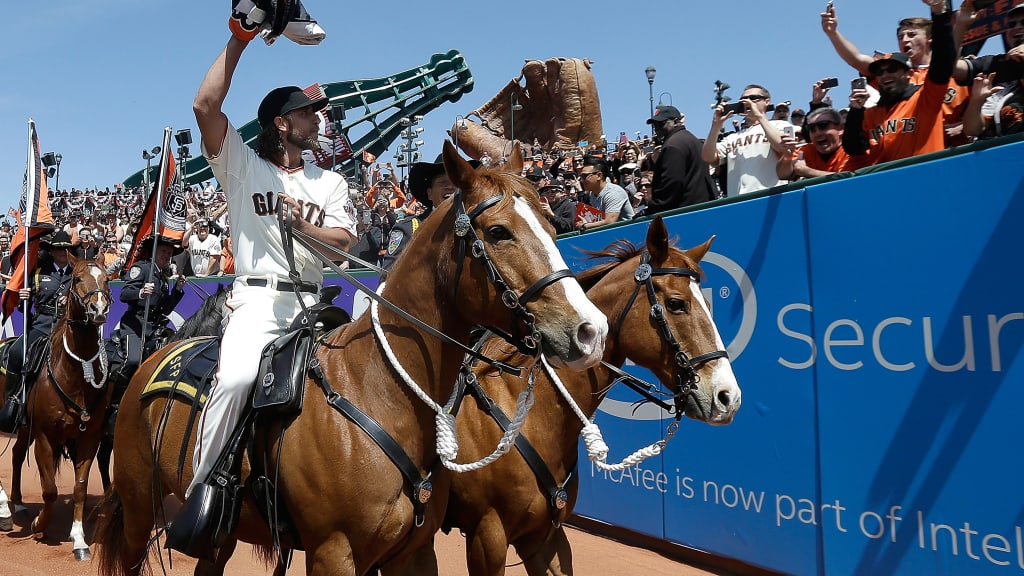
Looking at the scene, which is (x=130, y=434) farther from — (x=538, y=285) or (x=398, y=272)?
(x=538, y=285)

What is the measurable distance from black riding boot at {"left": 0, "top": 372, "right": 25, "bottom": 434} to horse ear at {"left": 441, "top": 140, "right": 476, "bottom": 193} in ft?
23.4

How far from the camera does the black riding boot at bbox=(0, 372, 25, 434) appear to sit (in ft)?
25.3

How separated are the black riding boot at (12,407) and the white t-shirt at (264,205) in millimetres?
5926

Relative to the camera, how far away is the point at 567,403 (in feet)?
13.8

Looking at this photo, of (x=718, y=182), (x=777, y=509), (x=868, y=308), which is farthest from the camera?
(x=718, y=182)

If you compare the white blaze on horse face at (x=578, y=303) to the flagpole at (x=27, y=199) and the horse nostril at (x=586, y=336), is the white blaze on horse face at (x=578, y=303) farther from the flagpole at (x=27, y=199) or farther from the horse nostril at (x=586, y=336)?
the flagpole at (x=27, y=199)

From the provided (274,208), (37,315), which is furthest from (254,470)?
(37,315)

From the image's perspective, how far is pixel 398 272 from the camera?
2.99 m

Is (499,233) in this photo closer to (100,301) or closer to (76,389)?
(100,301)

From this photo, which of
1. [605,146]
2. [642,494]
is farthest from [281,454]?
[605,146]

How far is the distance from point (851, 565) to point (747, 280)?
1.99 m

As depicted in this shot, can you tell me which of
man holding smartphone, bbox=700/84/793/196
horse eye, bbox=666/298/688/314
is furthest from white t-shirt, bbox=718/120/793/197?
horse eye, bbox=666/298/688/314

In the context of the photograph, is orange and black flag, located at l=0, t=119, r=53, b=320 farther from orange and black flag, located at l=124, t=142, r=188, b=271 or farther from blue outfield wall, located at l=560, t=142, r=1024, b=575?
blue outfield wall, located at l=560, t=142, r=1024, b=575

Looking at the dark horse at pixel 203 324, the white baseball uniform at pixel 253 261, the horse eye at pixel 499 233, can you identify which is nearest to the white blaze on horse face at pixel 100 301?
the dark horse at pixel 203 324
